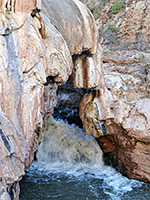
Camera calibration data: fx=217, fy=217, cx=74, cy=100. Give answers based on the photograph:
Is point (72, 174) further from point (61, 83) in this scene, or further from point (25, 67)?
point (25, 67)

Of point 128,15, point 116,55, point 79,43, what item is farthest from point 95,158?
point 128,15

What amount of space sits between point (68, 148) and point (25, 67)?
466 cm

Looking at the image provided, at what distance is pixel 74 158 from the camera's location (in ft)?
22.4

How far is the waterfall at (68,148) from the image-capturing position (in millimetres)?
6754

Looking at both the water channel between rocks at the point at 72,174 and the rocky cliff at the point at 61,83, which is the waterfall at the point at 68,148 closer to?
the water channel between rocks at the point at 72,174

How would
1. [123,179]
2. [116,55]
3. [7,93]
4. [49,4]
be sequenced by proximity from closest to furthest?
[7,93], [49,4], [123,179], [116,55]

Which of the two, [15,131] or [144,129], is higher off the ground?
[15,131]

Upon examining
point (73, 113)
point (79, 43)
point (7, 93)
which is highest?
point (79, 43)

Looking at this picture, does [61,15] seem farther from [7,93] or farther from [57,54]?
[7,93]

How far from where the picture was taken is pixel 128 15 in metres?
10.7

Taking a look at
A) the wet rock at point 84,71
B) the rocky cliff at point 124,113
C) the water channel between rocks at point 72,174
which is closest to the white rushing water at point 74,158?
the water channel between rocks at point 72,174

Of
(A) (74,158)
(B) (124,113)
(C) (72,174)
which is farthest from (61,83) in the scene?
(A) (74,158)

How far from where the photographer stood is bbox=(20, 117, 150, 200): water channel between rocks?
498 cm

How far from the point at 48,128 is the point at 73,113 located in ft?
3.37
